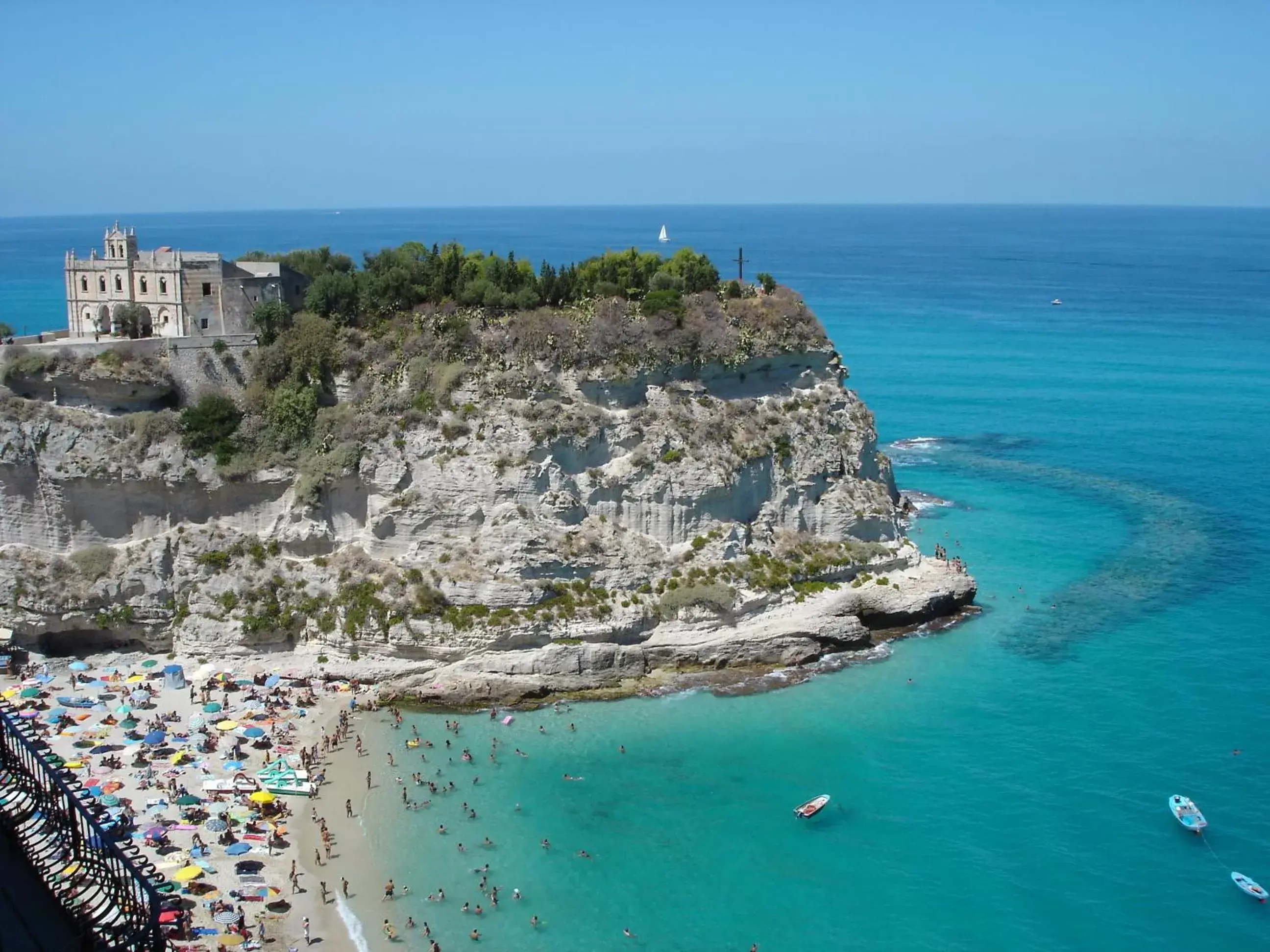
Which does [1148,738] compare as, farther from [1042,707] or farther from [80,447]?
[80,447]

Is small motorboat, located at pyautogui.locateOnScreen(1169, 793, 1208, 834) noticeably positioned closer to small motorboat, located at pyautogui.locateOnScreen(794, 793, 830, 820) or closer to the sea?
the sea

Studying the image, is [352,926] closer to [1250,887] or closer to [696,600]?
[696,600]

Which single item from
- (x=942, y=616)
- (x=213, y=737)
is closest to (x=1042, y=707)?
(x=942, y=616)

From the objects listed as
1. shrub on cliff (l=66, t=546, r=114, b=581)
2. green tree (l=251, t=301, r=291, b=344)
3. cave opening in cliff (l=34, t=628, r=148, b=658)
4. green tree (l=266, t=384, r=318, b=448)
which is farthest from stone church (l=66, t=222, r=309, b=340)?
cave opening in cliff (l=34, t=628, r=148, b=658)

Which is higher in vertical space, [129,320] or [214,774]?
[129,320]

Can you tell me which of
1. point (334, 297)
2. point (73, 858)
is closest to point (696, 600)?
point (334, 297)
